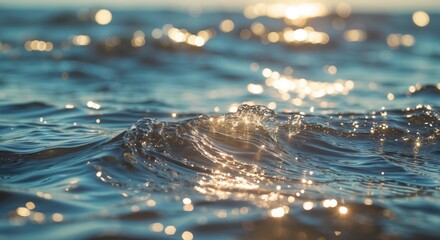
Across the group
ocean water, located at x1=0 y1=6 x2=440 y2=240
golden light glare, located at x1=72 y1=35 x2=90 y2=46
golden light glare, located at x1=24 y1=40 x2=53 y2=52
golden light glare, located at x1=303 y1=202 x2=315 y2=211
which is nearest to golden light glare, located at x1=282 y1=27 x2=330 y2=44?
golden light glare, located at x1=72 y1=35 x2=90 y2=46

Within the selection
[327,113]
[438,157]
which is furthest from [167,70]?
[438,157]

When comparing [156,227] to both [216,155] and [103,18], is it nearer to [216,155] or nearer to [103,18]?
[216,155]

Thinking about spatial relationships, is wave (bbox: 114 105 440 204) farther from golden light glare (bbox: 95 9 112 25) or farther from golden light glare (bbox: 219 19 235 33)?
golden light glare (bbox: 95 9 112 25)

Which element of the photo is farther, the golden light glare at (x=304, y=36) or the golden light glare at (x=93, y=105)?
the golden light glare at (x=304, y=36)

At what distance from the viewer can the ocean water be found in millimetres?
3266

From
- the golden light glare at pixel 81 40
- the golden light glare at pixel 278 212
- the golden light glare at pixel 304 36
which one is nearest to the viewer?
the golden light glare at pixel 278 212

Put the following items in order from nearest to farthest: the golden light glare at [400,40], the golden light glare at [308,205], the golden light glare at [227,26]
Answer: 1. the golden light glare at [308,205]
2. the golden light glare at [400,40]
3. the golden light glare at [227,26]

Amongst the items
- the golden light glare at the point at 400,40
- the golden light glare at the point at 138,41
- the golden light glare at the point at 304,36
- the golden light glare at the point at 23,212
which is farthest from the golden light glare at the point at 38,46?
the golden light glare at the point at 23,212

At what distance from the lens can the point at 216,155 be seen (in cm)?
451

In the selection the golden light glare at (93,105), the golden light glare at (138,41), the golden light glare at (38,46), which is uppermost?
the golden light glare at (138,41)

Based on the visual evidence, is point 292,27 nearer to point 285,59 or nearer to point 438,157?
point 285,59

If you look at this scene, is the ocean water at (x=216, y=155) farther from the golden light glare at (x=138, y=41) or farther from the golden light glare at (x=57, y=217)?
the golden light glare at (x=138, y=41)

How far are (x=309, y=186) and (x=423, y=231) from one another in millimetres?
914

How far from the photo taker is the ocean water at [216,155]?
3266mm
